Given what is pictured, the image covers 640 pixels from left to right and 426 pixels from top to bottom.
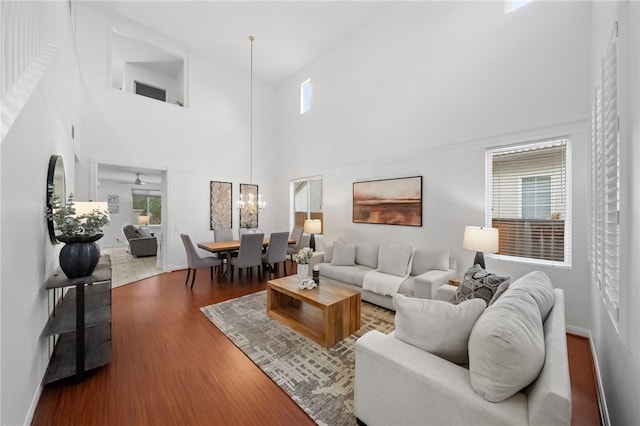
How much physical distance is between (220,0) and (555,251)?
22.0ft

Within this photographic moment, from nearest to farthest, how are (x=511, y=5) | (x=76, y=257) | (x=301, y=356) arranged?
(x=76, y=257) < (x=301, y=356) < (x=511, y=5)

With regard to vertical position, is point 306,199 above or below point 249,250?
above

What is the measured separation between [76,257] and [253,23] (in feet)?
17.7

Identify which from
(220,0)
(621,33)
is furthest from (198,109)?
(621,33)

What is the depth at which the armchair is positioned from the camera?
722 cm

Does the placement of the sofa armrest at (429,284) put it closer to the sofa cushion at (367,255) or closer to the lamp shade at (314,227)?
the sofa cushion at (367,255)

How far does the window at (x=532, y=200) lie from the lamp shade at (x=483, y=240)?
2.18 feet

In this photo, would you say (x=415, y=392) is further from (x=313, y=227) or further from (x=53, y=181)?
(x=313, y=227)

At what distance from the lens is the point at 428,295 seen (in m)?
3.14

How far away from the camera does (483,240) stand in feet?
10.1

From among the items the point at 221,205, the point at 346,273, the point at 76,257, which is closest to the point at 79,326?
the point at 76,257

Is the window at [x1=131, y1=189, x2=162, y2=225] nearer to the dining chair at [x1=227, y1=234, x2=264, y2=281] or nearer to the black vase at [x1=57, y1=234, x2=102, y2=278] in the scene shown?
the dining chair at [x1=227, y1=234, x2=264, y2=281]

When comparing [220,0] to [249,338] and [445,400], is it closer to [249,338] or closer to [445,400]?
[249,338]

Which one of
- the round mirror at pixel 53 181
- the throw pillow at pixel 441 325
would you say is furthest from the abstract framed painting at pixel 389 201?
the round mirror at pixel 53 181
